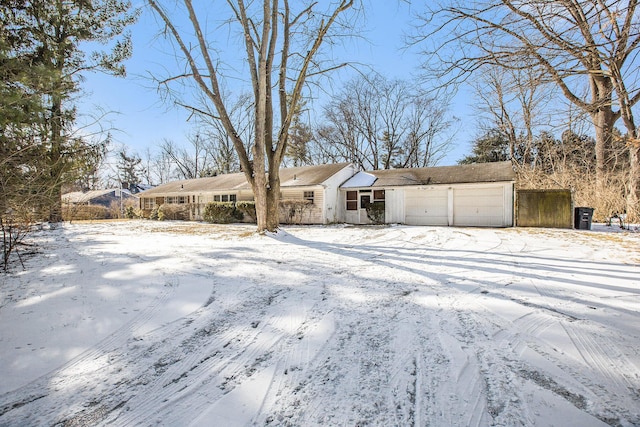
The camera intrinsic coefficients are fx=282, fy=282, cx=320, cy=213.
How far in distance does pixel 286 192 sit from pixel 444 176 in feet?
30.5

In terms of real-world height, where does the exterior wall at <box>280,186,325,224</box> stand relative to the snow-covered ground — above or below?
above

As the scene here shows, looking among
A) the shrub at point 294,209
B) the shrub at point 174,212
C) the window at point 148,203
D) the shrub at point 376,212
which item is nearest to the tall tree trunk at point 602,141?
the shrub at point 376,212

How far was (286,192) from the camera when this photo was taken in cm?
1788

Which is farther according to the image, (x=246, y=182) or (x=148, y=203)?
(x=148, y=203)

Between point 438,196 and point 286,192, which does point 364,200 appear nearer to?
point 438,196

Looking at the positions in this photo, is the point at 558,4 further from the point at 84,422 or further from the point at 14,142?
the point at 14,142

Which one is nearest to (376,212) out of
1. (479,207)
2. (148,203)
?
(479,207)

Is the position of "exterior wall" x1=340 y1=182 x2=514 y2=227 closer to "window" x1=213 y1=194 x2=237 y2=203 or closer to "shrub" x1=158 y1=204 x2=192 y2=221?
"window" x1=213 y1=194 x2=237 y2=203

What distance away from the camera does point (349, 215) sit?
687 inches

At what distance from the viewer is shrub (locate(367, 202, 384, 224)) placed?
1600cm

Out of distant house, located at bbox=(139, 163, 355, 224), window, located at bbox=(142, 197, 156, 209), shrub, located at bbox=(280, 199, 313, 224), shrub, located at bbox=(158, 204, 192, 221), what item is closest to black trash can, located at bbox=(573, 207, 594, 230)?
distant house, located at bbox=(139, 163, 355, 224)

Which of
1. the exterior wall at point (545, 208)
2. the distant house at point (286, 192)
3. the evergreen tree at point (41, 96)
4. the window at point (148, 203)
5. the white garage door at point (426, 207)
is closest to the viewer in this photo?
the evergreen tree at point (41, 96)

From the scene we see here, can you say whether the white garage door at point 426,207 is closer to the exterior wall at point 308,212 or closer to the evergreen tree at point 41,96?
the exterior wall at point 308,212

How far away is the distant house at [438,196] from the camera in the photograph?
1366 cm
